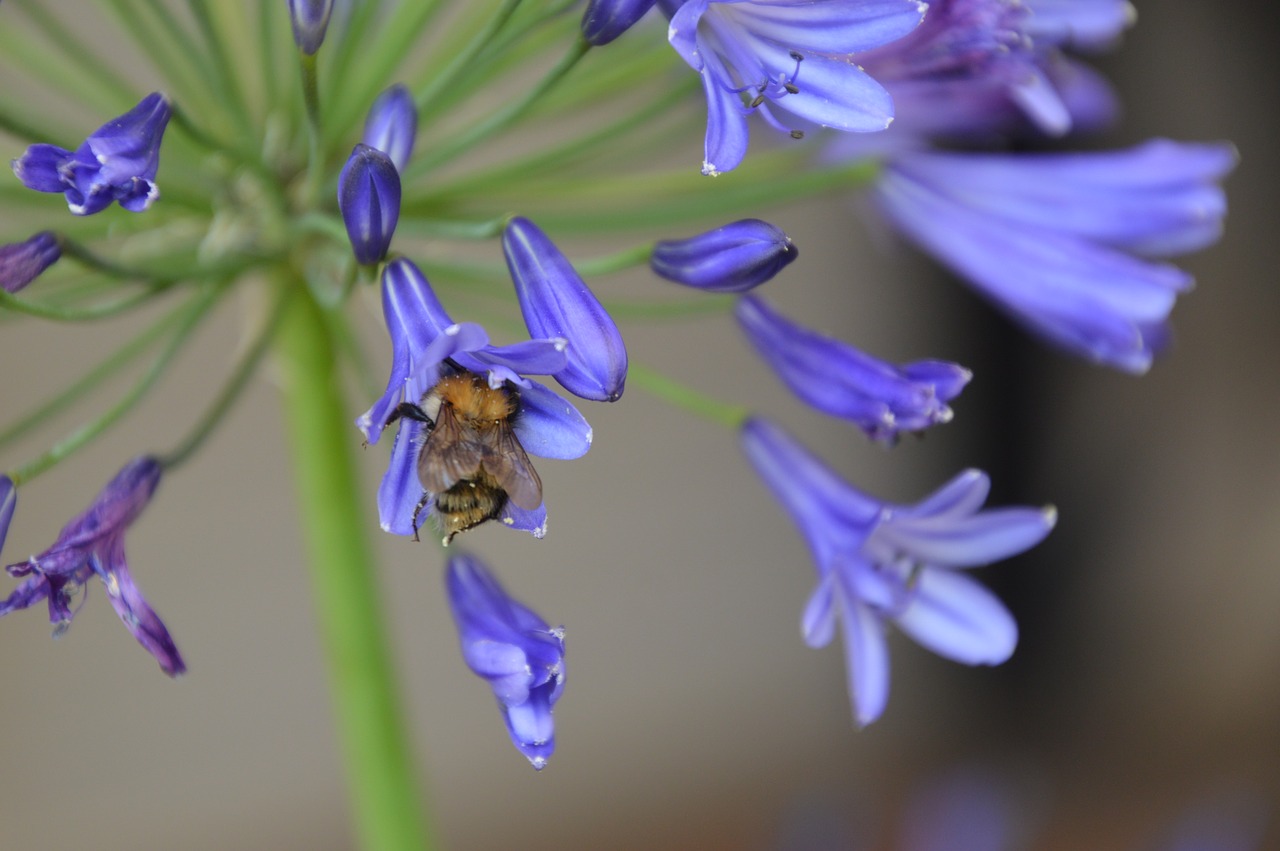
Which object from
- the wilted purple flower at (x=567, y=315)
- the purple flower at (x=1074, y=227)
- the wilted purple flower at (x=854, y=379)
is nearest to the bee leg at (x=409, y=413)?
the wilted purple flower at (x=567, y=315)

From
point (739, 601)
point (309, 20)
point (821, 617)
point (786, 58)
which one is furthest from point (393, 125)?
point (739, 601)

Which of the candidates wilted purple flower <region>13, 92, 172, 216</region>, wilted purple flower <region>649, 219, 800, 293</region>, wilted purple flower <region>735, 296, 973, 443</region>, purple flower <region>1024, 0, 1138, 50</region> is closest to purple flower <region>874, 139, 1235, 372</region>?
purple flower <region>1024, 0, 1138, 50</region>

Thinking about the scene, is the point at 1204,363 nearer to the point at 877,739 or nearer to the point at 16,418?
the point at 877,739

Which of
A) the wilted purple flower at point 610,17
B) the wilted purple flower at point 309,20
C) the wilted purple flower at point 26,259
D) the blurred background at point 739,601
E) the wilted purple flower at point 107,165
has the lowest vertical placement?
the blurred background at point 739,601

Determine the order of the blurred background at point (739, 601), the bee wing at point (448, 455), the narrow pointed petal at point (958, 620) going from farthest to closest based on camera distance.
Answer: the blurred background at point (739, 601) → the narrow pointed petal at point (958, 620) → the bee wing at point (448, 455)

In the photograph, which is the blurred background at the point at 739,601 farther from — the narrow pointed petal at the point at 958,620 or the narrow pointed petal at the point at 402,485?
the narrow pointed petal at the point at 402,485

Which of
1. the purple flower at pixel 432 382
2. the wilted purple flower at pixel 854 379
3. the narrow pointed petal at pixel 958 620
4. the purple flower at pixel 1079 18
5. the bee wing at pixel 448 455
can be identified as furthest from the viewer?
the purple flower at pixel 1079 18

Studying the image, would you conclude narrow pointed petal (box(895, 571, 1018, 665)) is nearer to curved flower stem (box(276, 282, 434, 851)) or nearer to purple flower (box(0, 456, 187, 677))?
curved flower stem (box(276, 282, 434, 851))
